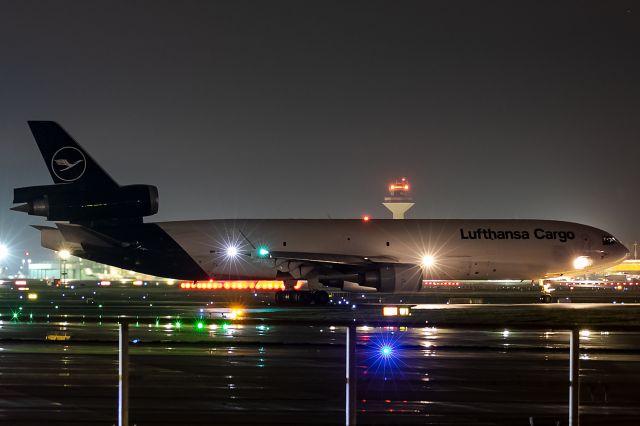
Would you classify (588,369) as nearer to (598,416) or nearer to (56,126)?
(598,416)

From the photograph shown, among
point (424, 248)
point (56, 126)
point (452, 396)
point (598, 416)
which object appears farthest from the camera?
point (424, 248)

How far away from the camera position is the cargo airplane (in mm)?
47531

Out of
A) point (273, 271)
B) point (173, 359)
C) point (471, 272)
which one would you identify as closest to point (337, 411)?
point (173, 359)

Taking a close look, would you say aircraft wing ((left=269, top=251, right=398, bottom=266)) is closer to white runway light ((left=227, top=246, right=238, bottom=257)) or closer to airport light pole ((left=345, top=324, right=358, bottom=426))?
white runway light ((left=227, top=246, right=238, bottom=257))

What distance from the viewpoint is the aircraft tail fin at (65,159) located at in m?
47.5

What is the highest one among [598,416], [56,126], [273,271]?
[56,126]

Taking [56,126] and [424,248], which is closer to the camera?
[56,126]

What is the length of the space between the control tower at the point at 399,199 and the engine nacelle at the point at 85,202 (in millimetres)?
128424

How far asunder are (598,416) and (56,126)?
129ft

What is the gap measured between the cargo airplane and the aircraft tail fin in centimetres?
5

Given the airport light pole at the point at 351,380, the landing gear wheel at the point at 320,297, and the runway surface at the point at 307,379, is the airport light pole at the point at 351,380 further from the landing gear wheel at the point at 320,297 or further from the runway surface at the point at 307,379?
the landing gear wheel at the point at 320,297

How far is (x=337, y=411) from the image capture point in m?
13.6

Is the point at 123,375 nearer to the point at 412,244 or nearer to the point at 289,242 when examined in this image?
the point at 289,242

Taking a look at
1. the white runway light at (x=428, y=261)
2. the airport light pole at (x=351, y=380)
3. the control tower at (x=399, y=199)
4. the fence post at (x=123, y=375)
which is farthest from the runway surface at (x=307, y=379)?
the control tower at (x=399, y=199)
